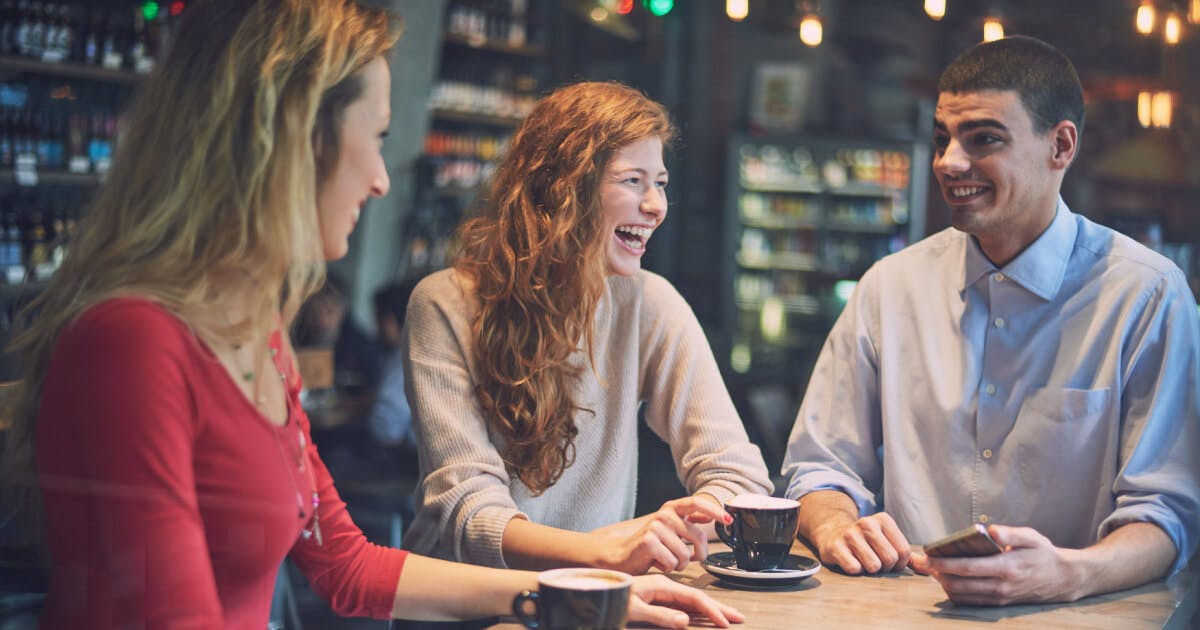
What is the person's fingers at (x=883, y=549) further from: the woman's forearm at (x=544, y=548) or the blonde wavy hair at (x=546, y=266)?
the blonde wavy hair at (x=546, y=266)

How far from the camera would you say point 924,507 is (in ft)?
6.60

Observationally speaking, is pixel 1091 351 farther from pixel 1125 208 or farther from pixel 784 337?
pixel 784 337

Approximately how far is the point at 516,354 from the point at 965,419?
0.76 m

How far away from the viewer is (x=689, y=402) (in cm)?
199

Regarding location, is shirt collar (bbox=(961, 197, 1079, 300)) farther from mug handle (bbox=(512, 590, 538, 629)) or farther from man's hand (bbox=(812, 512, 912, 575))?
mug handle (bbox=(512, 590, 538, 629))

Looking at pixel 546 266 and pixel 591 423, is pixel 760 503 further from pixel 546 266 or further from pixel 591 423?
pixel 546 266

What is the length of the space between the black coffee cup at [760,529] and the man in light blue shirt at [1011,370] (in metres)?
0.17

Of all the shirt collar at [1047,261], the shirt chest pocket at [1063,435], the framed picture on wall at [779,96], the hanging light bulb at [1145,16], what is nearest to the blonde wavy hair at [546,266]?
A: the shirt collar at [1047,261]

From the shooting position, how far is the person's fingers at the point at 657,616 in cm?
135

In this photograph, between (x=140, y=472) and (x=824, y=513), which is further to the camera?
(x=824, y=513)

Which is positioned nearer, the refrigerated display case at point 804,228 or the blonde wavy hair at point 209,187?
the blonde wavy hair at point 209,187

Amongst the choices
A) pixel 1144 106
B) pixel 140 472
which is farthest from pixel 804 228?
pixel 140 472

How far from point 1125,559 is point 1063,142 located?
72 centimetres

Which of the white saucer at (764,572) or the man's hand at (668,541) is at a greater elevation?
the man's hand at (668,541)
